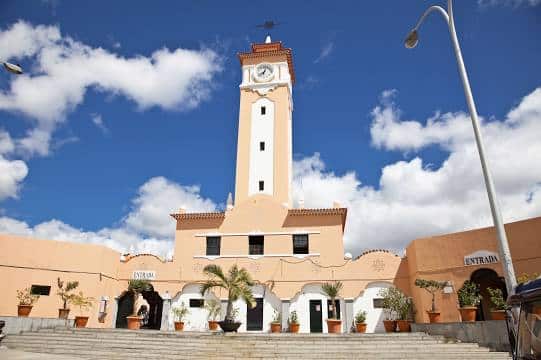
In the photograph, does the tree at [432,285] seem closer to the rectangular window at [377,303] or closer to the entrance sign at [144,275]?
the rectangular window at [377,303]

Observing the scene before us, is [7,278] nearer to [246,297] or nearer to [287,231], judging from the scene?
[246,297]

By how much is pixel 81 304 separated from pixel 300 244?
1149cm

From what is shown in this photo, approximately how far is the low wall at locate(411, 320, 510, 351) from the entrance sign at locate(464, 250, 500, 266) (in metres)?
4.01

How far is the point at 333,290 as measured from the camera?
1847cm

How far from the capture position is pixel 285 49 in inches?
1081

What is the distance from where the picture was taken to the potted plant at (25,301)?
1722cm

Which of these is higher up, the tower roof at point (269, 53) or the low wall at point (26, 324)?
the tower roof at point (269, 53)

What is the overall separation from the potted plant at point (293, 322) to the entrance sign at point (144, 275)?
25.7ft

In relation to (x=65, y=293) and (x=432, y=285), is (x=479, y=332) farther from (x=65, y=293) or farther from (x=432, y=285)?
(x=65, y=293)

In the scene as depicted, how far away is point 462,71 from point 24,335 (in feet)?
58.9

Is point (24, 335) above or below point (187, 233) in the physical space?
below

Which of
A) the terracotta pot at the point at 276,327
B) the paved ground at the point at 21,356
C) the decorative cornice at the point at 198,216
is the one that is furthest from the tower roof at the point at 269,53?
the paved ground at the point at 21,356

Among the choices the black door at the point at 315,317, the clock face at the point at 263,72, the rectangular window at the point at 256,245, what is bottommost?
the black door at the point at 315,317

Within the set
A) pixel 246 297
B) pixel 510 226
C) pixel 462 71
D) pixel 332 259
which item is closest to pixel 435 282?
pixel 510 226
